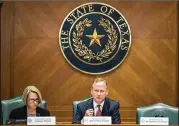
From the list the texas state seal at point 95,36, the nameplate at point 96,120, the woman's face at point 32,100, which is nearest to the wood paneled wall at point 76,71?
the texas state seal at point 95,36

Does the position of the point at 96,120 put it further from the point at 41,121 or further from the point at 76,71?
the point at 76,71

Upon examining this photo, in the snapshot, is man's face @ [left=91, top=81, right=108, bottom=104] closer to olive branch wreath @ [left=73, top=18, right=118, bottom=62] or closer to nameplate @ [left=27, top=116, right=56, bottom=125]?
nameplate @ [left=27, top=116, right=56, bottom=125]

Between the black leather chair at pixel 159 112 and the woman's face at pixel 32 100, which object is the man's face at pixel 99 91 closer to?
the black leather chair at pixel 159 112

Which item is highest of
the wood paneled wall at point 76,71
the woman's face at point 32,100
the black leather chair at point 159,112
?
the wood paneled wall at point 76,71

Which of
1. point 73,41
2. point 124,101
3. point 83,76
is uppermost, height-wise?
point 73,41

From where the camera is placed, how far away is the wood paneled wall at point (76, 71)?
5.77 meters

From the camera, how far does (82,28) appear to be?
576cm

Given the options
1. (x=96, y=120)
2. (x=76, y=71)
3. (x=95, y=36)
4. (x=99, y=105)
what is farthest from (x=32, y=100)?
(x=95, y=36)

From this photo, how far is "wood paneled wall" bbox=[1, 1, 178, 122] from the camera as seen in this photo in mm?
5773

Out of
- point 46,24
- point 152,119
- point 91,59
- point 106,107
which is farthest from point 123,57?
point 152,119

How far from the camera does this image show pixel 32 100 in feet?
12.0

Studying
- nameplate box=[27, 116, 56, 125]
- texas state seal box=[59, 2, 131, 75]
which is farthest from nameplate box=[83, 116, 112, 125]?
texas state seal box=[59, 2, 131, 75]

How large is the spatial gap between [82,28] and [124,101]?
4.41 feet

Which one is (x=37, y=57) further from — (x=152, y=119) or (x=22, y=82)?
(x=152, y=119)
